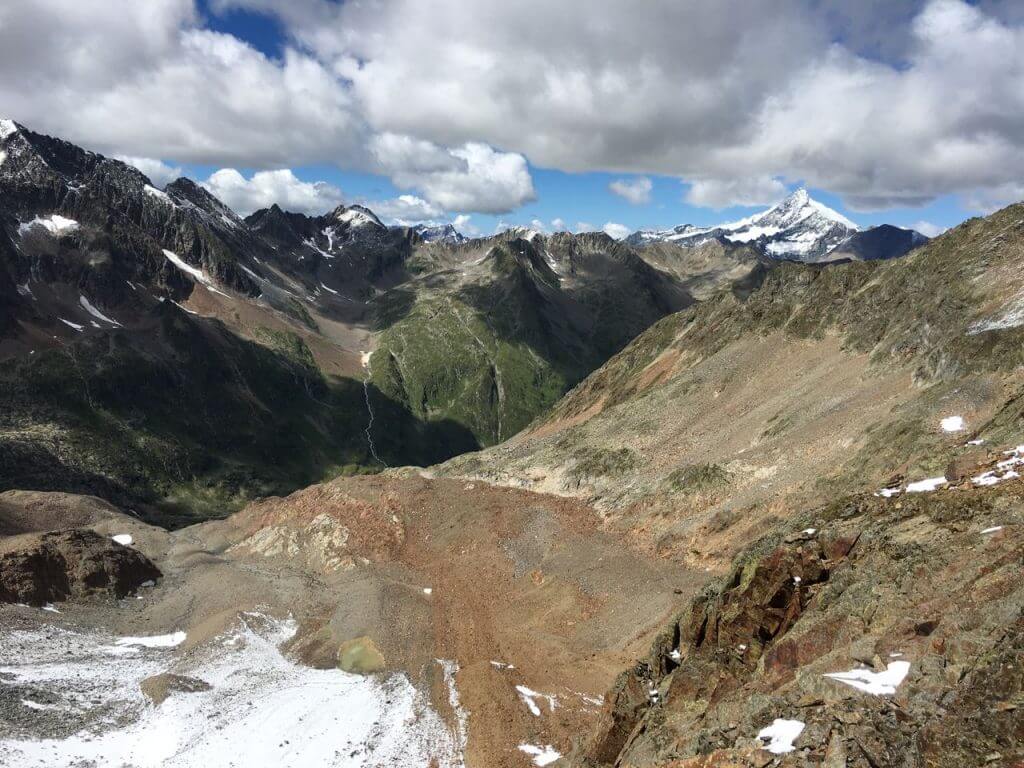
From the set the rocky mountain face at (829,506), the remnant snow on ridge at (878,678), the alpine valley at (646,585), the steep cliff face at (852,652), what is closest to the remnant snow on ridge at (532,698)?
the alpine valley at (646,585)

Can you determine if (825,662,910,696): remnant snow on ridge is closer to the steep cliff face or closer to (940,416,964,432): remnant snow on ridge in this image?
the steep cliff face

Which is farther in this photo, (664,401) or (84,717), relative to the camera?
(664,401)

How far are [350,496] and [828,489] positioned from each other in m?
45.8

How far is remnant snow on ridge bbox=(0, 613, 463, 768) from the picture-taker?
31.0m

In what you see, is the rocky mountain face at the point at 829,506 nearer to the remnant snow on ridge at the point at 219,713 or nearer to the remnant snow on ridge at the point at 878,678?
the remnant snow on ridge at the point at 878,678

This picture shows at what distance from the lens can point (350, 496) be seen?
67500 mm

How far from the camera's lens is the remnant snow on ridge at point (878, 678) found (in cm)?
1483

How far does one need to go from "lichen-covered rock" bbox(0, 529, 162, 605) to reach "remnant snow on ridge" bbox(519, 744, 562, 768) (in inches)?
1461

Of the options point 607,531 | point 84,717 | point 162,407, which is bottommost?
point 84,717

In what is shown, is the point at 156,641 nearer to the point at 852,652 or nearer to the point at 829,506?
the point at 829,506

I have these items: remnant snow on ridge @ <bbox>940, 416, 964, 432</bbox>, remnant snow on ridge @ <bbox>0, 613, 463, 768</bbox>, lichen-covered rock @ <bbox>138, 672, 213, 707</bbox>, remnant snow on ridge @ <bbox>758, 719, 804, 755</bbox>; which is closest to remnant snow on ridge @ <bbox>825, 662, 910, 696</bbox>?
remnant snow on ridge @ <bbox>758, 719, 804, 755</bbox>

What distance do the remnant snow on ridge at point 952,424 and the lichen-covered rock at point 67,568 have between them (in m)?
61.2

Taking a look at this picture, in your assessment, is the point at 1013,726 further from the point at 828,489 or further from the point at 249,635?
the point at 249,635

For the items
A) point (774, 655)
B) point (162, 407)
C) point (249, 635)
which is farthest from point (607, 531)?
point (162, 407)
